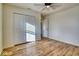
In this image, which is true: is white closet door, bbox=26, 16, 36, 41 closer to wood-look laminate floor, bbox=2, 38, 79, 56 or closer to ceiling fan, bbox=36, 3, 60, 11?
wood-look laminate floor, bbox=2, 38, 79, 56

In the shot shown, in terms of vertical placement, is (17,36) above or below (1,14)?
below

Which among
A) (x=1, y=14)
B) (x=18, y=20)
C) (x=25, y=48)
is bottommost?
(x=25, y=48)

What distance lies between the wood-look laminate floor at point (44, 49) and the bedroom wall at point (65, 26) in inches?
→ 4.6

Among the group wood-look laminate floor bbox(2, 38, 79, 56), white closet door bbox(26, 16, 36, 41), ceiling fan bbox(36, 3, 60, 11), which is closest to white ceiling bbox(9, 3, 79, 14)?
ceiling fan bbox(36, 3, 60, 11)

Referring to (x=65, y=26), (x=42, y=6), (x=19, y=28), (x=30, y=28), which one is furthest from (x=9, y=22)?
(x=65, y=26)

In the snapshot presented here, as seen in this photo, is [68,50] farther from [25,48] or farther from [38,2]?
[38,2]

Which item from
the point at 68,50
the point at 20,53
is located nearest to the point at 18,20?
the point at 20,53

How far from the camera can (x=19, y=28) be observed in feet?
5.54

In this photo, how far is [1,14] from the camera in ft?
5.15

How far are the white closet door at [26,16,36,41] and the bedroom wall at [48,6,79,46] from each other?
34 cm

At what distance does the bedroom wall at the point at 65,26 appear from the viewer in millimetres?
1628

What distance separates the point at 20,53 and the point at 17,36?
341mm

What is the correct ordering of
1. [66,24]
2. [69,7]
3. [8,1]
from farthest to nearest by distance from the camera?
1. [66,24]
2. [69,7]
3. [8,1]

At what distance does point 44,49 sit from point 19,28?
64 centimetres
